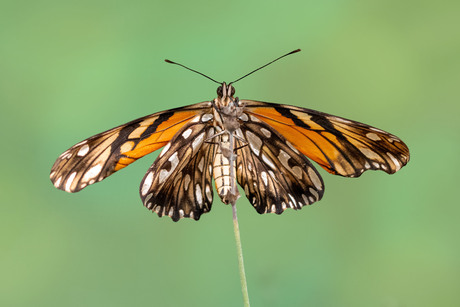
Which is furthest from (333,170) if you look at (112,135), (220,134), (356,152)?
(112,135)

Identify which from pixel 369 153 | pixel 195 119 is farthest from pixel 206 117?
pixel 369 153

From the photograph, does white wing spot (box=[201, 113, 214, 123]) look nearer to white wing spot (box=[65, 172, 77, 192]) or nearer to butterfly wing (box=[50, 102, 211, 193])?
butterfly wing (box=[50, 102, 211, 193])

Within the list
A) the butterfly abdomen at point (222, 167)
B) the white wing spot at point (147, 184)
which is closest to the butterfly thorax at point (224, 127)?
the butterfly abdomen at point (222, 167)

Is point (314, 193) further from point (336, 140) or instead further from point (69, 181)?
point (69, 181)

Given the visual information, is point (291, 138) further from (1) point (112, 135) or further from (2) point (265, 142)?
(1) point (112, 135)

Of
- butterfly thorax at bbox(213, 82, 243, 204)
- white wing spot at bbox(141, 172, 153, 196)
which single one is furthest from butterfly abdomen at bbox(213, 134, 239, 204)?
white wing spot at bbox(141, 172, 153, 196)

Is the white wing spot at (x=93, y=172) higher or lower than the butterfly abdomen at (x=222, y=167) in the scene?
higher

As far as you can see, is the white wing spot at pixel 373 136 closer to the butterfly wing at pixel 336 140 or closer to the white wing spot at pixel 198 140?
the butterfly wing at pixel 336 140
